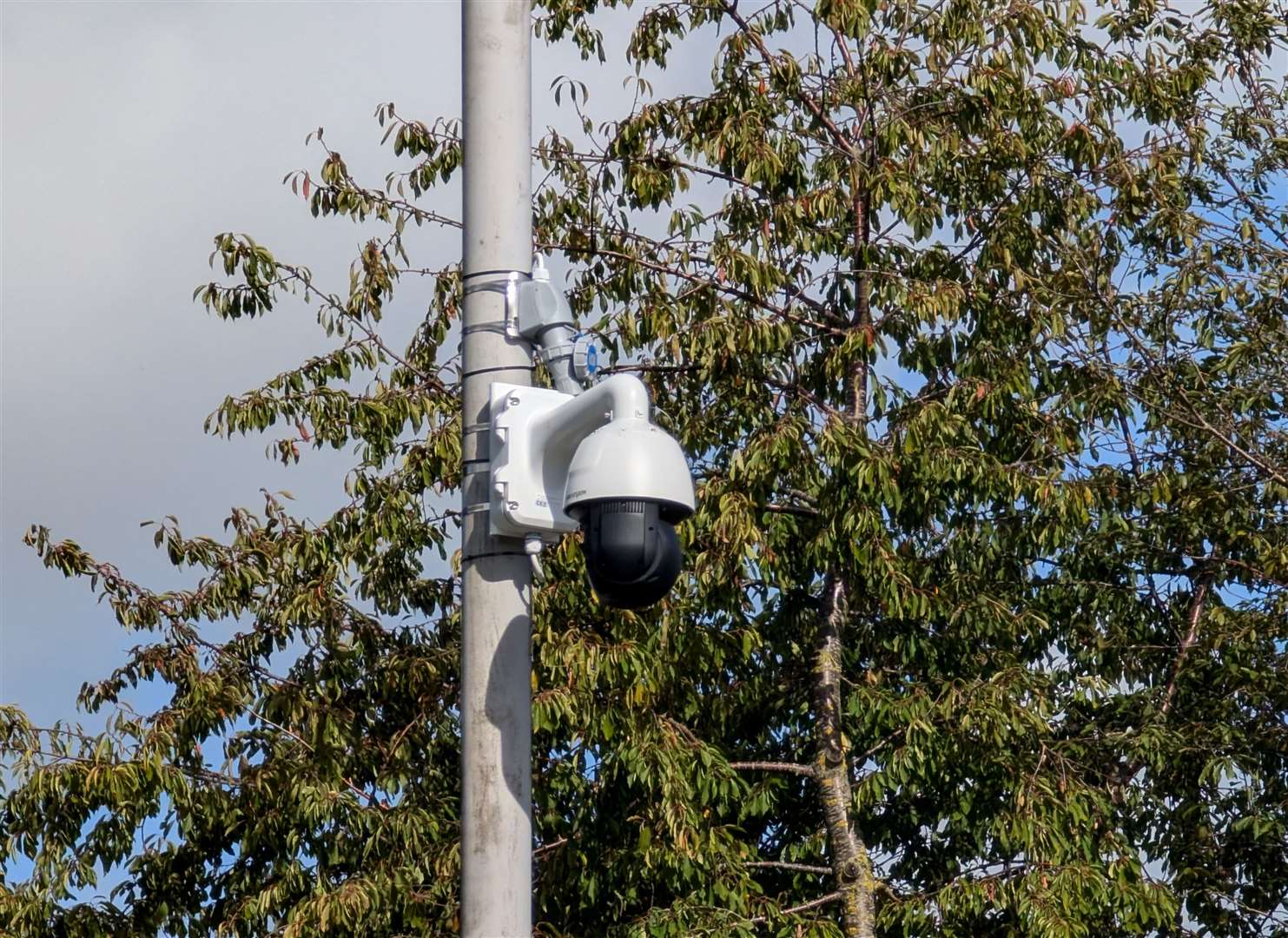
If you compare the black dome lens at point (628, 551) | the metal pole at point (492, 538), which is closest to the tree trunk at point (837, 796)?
the metal pole at point (492, 538)

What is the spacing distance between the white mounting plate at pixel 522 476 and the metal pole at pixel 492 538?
6cm

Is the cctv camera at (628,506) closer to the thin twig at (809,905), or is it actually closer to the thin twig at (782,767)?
the thin twig at (809,905)

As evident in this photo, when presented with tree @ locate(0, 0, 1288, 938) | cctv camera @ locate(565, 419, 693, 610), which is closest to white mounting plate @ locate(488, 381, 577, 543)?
cctv camera @ locate(565, 419, 693, 610)

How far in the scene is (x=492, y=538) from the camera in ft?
13.8

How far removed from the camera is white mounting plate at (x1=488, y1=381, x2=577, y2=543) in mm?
4172

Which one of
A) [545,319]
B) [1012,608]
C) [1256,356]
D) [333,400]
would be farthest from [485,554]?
[1256,356]

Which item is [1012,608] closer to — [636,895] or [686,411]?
[686,411]

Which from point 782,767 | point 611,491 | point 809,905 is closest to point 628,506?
point 611,491

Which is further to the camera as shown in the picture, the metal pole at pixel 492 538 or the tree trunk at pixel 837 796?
the tree trunk at pixel 837 796

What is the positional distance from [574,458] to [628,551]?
0.25 meters

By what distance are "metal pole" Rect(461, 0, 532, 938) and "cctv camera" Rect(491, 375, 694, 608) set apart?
102 mm

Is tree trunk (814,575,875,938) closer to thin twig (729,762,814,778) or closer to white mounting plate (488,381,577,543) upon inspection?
thin twig (729,762,814,778)

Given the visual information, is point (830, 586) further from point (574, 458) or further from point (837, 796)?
point (574, 458)

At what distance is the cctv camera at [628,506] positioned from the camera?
3850mm
